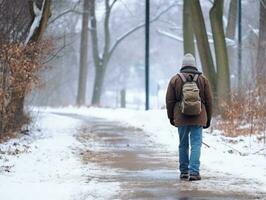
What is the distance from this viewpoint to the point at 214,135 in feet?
55.2

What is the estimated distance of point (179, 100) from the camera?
395 inches

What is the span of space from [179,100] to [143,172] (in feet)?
5.32

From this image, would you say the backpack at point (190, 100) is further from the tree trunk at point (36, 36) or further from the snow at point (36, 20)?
the snow at point (36, 20)

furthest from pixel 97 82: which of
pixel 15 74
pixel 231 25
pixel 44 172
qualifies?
pixel 44 172

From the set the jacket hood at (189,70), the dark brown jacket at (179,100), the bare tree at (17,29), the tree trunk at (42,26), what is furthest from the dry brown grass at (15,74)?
the jacket hood at (189,70)

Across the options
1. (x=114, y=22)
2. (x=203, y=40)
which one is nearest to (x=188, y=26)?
(x=203, y=40)

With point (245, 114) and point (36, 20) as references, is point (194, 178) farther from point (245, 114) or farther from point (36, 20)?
point (36, 20)

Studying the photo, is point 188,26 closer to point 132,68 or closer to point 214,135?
point 214,135

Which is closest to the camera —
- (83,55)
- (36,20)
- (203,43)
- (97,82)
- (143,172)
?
(143,172)

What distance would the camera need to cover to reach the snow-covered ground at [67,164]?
873 centimetres

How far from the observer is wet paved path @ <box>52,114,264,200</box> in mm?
8648

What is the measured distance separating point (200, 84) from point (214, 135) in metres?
7.09

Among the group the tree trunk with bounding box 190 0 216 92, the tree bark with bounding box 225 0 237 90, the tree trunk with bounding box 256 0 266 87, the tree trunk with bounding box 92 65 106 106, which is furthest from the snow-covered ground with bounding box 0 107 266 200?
the tree trunk with bounding box 92 65 106 106

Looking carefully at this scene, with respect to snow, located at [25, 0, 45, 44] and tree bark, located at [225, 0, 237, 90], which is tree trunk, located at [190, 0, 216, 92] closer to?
snow, located at [25, 0, 45, 44]
